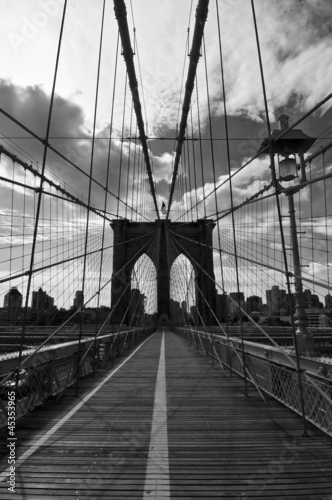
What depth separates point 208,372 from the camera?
6.52 metres

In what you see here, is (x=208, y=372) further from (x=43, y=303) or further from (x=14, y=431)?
(x=43, y=303)

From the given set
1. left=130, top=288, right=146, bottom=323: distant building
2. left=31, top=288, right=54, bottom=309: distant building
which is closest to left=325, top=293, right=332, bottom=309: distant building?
left=130, top=288, right=146, bottom=323: distant building

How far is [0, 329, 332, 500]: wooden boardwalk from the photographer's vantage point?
6.82ft

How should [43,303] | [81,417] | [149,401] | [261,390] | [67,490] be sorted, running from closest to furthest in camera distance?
[67,490] → [81,417] → [149,401] → [261,390] → [43,303]

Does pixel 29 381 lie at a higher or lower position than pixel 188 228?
lower

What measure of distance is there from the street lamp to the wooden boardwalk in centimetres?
108

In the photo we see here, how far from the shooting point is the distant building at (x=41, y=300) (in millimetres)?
15516

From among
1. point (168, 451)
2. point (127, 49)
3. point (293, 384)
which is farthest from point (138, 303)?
point (168, 451)

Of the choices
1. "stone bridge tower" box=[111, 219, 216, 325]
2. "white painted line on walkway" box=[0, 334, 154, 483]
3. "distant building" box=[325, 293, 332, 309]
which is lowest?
"white painted line on walkway" box=[0, 334, 154, 483]

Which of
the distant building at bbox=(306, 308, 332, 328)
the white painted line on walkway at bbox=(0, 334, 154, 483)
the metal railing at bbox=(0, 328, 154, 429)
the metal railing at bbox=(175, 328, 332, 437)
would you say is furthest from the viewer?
the distant building at bbox=(306, 308, 332, 328)

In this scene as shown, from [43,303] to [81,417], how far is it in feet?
45.2

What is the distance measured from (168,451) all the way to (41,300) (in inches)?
590

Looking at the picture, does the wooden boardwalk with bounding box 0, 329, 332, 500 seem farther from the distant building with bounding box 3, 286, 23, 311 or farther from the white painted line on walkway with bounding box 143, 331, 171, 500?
the distant building with bounding box 3, 286, 23, 311

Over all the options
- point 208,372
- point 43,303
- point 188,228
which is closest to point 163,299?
point 188,228
